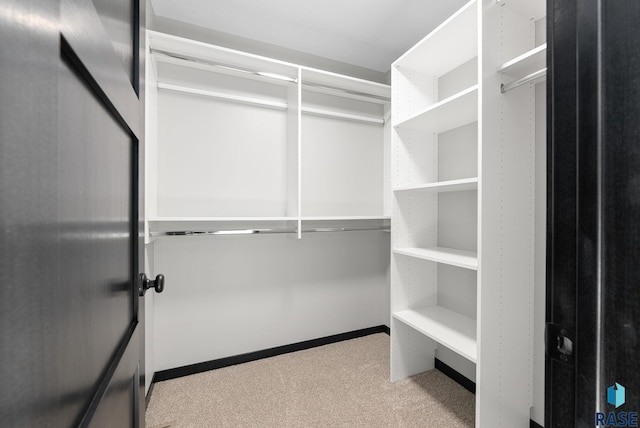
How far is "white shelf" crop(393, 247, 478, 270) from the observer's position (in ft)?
4.47

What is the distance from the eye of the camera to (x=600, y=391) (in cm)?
38

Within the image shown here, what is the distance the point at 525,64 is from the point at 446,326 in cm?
141

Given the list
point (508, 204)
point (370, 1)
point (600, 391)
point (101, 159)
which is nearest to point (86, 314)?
point (101, 159)

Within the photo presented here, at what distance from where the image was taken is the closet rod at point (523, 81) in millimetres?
1163

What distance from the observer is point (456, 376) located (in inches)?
72.9

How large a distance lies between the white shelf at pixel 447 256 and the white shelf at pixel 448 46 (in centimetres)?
117

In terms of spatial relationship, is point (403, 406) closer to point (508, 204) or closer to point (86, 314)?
point (508, 204)

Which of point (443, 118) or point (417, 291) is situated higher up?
point (443, 118)

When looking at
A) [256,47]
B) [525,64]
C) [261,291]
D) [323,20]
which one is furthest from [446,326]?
[256,47]

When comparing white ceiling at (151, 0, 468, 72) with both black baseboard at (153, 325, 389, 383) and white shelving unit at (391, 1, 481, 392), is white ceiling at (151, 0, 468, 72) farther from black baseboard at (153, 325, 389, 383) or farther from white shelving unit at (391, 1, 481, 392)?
black baseboard at (153, 325, 389, 383)

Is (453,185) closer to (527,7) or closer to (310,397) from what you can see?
(527,7)

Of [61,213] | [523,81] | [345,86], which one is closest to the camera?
[61,213]

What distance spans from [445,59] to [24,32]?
196 centimetres

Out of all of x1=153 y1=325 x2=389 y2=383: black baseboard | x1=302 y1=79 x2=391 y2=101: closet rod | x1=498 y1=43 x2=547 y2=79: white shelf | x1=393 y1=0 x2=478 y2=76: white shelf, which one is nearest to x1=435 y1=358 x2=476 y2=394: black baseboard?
x1=153 y1=325 x2=389 y2=383: black baseboard
